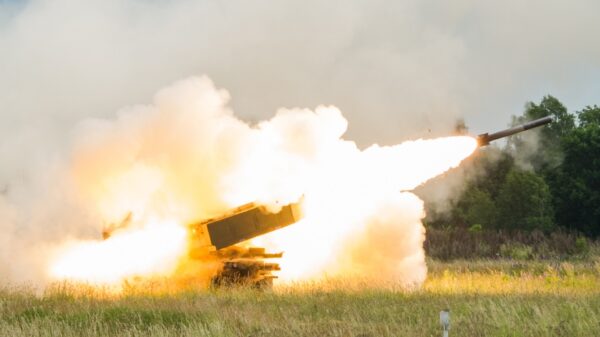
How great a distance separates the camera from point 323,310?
14.3 metres

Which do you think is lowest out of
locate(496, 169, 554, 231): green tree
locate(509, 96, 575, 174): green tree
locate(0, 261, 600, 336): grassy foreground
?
locate(0, 261, 600, 336): grassy foreground

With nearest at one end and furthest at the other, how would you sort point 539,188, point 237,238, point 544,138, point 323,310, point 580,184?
point 323,310 < point 237,238 < point 539,188 < point 580,184 < point 544,138

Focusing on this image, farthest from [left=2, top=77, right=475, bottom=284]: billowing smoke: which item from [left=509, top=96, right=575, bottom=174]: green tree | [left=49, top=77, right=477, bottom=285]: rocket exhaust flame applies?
[left=509, top=96, right=575, bottom=174]: green tree

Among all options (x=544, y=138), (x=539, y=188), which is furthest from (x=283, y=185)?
(x=544, y=138)

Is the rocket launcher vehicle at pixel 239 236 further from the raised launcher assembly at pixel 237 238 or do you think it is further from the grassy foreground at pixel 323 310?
the grassy foreground at pixel 323 310

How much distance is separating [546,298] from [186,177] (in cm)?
938

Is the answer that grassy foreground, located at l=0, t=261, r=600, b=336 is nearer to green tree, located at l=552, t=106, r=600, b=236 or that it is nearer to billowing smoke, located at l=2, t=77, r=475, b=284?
billowing smoke, located at l=2, t=77, r=475, b=284

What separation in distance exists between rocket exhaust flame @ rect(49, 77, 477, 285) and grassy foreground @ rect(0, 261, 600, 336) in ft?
6.29

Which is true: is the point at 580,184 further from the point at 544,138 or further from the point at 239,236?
the point at 239,236

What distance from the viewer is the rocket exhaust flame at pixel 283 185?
760 inches

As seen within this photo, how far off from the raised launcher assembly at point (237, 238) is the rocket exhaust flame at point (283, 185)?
33 cm

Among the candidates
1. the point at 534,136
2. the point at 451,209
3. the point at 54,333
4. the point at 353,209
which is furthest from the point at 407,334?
the point at 534,136

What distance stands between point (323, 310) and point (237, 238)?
15.8 ft

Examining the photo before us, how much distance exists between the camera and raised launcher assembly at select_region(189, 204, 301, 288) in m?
18.5
